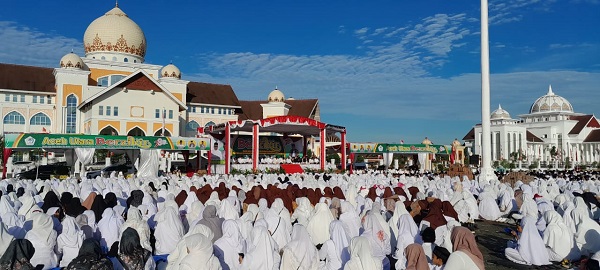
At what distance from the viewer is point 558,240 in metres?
8.52

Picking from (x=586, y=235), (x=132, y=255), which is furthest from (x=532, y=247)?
(x=132, y=255)

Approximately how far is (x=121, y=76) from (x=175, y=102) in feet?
17.6

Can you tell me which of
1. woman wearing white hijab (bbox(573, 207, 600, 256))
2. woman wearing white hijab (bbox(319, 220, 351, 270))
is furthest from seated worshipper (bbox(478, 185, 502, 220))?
woman wearing white hijab (bbox(319, 220, 351, 270))

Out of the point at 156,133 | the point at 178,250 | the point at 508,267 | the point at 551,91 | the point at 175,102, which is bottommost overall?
the point at 508,267

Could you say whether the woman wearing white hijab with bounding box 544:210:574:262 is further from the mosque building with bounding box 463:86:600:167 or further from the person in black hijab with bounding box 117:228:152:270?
the mosque building with bounding box 463:86:600:167

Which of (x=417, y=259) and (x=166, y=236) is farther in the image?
(x=166, y=236)

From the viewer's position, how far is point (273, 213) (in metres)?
8.61

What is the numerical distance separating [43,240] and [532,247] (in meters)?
7.91

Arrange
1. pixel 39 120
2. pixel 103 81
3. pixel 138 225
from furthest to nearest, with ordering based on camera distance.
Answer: pixel 103 81 → pixel 39 120 → pixel 138 225

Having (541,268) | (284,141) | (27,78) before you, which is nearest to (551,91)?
(284,141)

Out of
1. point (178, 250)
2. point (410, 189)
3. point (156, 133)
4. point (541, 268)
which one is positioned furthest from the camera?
point (156, 133)

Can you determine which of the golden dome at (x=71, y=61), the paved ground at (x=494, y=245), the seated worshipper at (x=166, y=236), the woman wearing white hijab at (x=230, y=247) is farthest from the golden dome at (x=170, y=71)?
the woman wearing white hijab at (x=230, y=247)

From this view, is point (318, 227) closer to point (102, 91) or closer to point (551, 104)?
point (102, 91)

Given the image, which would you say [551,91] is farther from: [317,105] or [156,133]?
[156,133]
